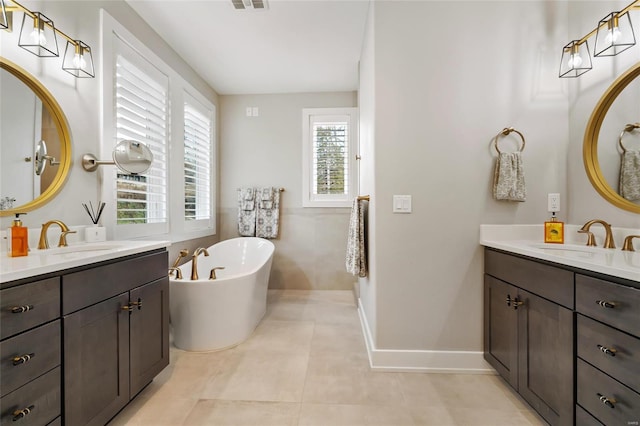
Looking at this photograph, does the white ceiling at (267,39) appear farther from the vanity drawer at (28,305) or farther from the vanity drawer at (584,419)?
the vanity drawer at (584,419)

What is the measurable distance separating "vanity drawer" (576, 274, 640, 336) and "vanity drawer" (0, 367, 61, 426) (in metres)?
2.08

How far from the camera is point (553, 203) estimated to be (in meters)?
1.90

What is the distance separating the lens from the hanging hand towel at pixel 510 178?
1826 mm

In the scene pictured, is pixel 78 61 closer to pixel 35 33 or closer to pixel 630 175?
pixel 35 33

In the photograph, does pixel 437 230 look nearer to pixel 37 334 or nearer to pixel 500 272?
pixel 500 272

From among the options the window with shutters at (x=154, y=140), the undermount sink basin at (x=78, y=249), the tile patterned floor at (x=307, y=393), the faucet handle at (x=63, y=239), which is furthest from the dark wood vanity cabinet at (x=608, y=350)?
the window with shutters at (x=154, y=140)

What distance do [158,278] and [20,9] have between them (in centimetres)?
→ 153

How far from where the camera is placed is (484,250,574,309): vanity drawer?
1.25m

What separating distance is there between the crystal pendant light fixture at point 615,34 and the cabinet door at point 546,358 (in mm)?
1443

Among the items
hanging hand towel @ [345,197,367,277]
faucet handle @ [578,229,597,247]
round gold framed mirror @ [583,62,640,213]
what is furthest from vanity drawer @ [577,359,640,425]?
hanging hand towel @ [345,197,367,277]

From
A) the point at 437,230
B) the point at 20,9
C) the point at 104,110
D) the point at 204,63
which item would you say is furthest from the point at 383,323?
the point at 204,63

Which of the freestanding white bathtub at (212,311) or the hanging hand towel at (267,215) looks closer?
the freestanding white bathtub at (212,311)

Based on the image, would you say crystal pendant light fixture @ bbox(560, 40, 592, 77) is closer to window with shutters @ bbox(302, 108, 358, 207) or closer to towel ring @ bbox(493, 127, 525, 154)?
towel ring @ bbox(493, 127, 525, 154)

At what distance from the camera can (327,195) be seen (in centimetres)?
387
